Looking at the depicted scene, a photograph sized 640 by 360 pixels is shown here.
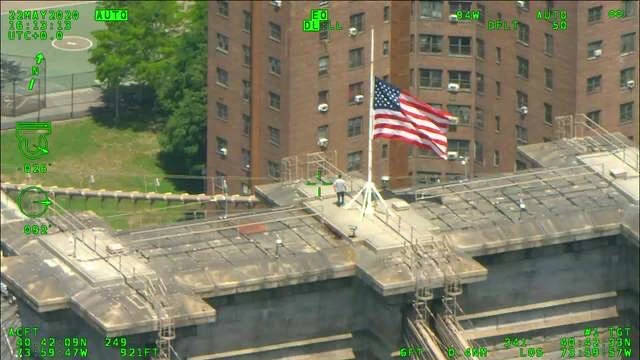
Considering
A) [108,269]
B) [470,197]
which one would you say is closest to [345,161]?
[470,197]

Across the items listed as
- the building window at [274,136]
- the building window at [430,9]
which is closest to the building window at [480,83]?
the building window at [430,9]

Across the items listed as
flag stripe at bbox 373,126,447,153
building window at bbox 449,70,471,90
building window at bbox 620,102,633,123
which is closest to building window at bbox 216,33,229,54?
building window at bbox 449,70,471,90

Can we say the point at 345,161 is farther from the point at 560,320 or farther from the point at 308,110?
the point at 560,320

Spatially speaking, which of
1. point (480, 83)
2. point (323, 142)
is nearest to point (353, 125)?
Result: point (323, 142)

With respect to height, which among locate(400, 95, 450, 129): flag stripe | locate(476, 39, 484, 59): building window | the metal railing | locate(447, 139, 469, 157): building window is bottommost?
locate(447, 139, 469, 157): building window

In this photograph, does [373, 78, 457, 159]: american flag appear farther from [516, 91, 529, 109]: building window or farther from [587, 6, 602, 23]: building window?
[516, 91, 529, 109]: building window

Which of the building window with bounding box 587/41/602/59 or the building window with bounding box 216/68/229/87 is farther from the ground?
the building window with bounding box 587/41/602/59

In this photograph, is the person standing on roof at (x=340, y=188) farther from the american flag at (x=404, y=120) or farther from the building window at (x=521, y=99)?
the building window at (x=521, y=99)
